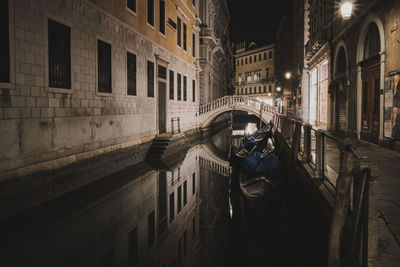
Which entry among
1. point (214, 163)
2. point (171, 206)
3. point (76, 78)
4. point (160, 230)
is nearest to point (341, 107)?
point (214, 163)

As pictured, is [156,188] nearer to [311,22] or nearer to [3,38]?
[3,38]

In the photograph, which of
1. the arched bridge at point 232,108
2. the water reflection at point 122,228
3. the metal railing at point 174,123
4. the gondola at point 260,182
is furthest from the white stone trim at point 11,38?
the arched bridge at point 232,108

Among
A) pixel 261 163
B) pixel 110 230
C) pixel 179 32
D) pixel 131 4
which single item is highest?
pixel 179 32

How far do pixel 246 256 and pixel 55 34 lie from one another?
6642mm

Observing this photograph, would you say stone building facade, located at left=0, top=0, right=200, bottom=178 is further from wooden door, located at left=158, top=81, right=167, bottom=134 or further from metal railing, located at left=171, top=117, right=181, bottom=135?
metal railing, located at left=171, top=117, right=181, bottom=135

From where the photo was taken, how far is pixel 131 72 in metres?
10.9

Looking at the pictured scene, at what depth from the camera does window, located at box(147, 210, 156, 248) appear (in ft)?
16.6

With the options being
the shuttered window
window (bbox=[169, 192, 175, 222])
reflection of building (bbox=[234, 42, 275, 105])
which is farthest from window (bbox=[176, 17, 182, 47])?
reflection of building (bbox=[234, 42, 275, 105])

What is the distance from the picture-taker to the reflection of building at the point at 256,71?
53562mm

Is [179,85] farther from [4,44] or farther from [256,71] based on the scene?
[256,71]

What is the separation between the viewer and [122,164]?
9.65 meters

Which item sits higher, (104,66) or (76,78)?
(104,66)

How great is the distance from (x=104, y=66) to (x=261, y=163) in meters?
5.83

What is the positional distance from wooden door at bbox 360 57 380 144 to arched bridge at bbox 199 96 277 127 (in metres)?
12.1
